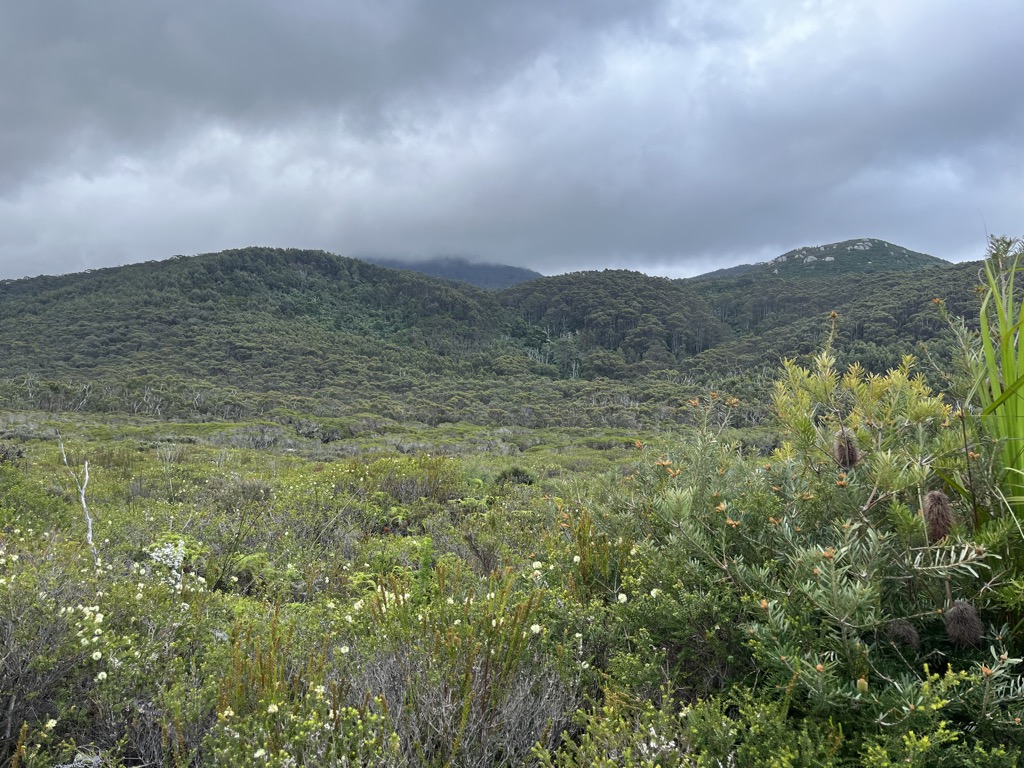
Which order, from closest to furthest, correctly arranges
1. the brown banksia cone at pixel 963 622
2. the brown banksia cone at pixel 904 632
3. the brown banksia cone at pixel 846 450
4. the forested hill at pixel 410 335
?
the brown banksia cone at pixel 963 622
the brown banksia cone at pixel 904 632
the brown banksia cone at pixel 846 450
the forested hill at pixel 410 335

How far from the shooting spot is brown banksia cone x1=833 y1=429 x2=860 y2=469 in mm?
2109

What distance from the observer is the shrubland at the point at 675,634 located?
169 centimetres

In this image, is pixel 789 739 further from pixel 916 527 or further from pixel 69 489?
pixel 69 489

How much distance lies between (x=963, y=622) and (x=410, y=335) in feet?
331

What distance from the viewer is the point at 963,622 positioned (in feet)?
5.48

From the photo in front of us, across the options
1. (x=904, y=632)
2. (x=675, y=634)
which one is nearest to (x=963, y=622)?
(x=904, y=632)

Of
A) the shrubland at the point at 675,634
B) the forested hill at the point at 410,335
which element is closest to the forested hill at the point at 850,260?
the forested hill at the point at 410,335

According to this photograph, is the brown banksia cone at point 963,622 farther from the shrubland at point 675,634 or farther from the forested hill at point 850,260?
the forested hill at point 850,260

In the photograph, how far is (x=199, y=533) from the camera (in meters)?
5.68

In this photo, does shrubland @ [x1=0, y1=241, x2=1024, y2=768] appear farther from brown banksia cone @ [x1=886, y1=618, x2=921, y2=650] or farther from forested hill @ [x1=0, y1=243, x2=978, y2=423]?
forested hill @ [x1=0, y1=243, x2=978, y2=423]

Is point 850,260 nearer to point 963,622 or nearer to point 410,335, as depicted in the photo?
point 410,335

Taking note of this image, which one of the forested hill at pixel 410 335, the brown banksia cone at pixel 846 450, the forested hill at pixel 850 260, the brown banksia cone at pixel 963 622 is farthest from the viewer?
the forested hill at pixel 850 260

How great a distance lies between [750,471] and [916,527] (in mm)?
1579

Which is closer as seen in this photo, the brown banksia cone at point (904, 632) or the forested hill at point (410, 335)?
the brown banksia cone at point (904, 632)
